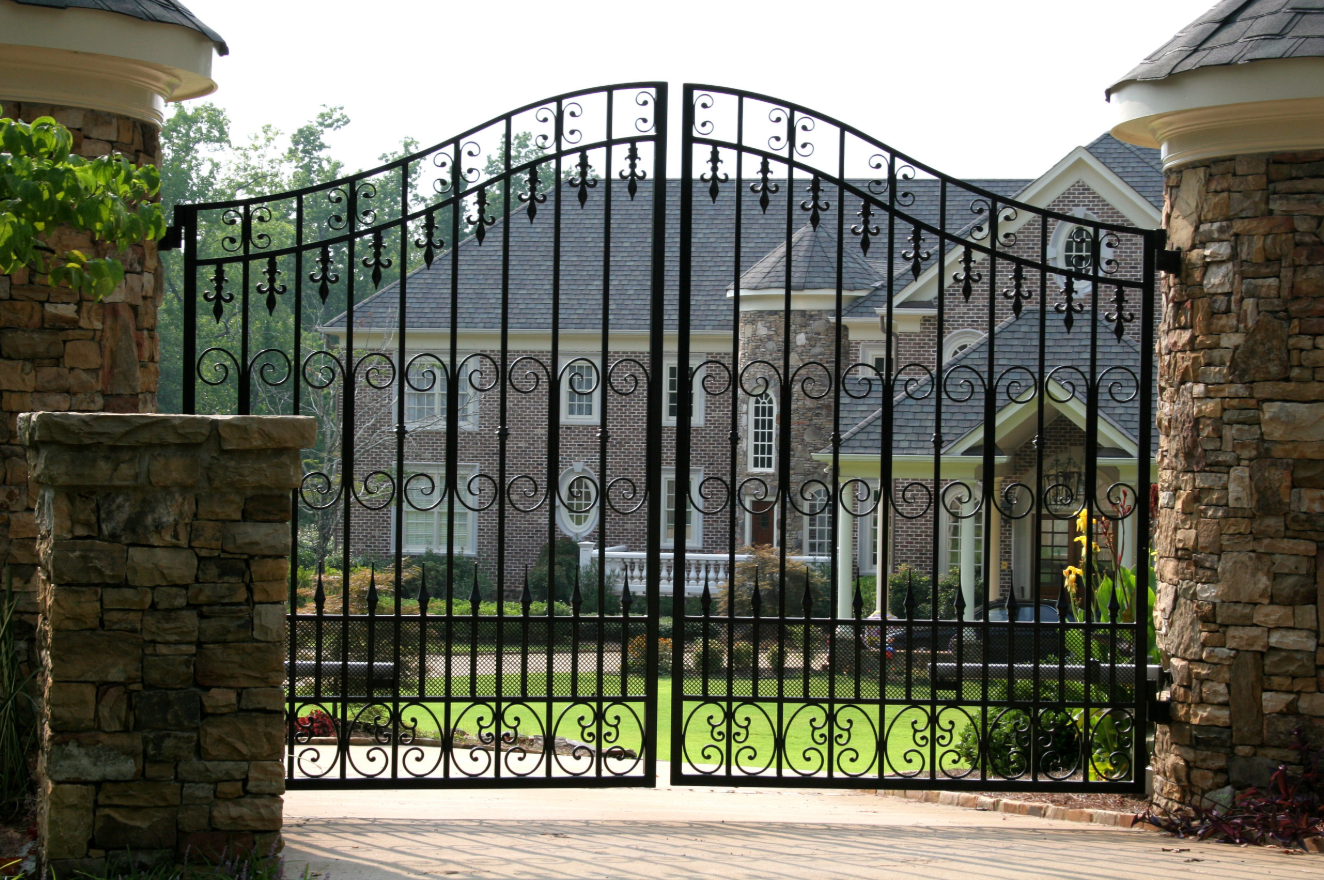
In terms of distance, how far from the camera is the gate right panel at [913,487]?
5.26 metres

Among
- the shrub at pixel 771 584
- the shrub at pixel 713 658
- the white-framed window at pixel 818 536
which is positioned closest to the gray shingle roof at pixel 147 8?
the shrub at pixel 713 658

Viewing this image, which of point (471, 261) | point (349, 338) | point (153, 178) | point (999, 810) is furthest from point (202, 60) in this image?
point (471, 261)

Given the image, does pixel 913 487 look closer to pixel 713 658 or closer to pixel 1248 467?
pixel 713 658

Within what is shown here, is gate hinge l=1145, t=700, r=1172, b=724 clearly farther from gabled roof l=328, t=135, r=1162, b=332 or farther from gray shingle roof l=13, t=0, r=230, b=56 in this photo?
gabled roof l=328, t=135, r=1162, b=332

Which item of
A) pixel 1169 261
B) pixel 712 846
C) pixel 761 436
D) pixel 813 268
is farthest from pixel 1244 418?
pixel 761 436

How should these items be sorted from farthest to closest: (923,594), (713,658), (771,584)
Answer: (923,594)
(771,584)
(713,658)

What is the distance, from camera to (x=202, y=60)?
519 centimetres

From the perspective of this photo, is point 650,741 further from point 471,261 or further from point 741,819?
point 471,261

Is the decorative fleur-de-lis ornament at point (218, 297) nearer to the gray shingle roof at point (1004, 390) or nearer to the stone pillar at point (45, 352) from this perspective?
the stone pillar at point (45, 352)

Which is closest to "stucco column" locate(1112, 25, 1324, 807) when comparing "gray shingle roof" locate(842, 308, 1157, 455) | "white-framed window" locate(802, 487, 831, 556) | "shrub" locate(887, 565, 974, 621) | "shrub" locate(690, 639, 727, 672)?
"shrub" locate(690, 639, 727, 672)

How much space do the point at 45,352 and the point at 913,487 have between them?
11126mm

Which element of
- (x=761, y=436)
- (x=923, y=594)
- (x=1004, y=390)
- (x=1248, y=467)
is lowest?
(x=923, y=594)

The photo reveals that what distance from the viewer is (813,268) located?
18.4 m

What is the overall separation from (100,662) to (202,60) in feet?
8.51
